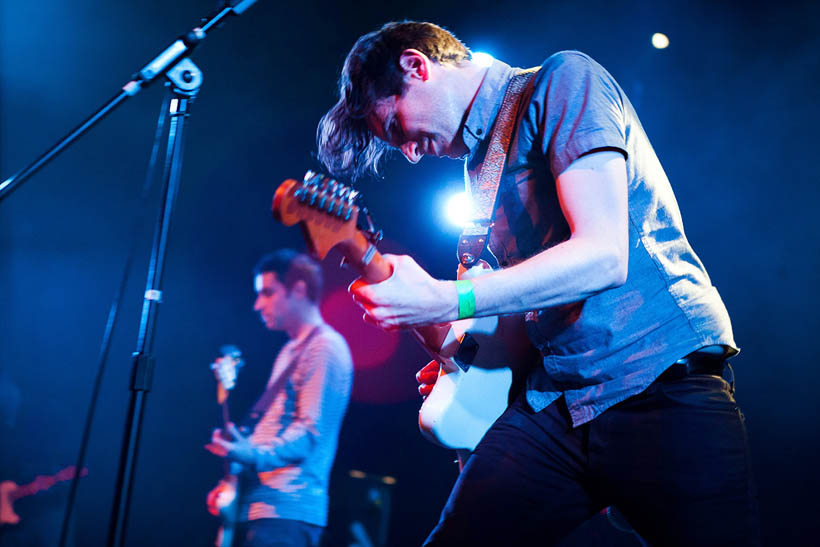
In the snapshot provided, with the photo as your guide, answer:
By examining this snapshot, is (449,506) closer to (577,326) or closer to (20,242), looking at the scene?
(577,326)

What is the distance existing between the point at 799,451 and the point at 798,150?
190 centimetres

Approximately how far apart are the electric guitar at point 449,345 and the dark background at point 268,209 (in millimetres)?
2699

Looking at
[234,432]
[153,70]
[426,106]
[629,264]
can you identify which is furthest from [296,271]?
[629,264]

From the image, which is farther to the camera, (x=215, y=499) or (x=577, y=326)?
(x=215, y=499)

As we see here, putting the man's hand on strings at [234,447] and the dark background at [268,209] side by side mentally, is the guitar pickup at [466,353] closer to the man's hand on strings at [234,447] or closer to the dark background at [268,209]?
the man's hand on strings at [234,447]

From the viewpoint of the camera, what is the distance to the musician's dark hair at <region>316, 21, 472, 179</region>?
1.89 m

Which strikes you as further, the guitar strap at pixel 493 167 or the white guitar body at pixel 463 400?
the white guitar body at pixel 463 400

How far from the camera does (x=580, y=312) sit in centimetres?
151

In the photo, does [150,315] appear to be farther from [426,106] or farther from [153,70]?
[426,106]

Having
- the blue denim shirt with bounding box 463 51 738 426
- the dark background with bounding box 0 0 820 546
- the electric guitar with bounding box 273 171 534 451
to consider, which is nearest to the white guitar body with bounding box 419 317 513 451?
the electric guitar with bounding box 273 171 534 451

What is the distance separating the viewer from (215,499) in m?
3.69

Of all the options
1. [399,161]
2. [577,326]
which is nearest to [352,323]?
[399,161]

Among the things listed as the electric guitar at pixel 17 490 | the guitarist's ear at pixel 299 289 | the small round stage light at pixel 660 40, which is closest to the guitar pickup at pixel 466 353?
the guitarist's ear at pixel 299 289

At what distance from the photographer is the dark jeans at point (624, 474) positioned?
1.35m
